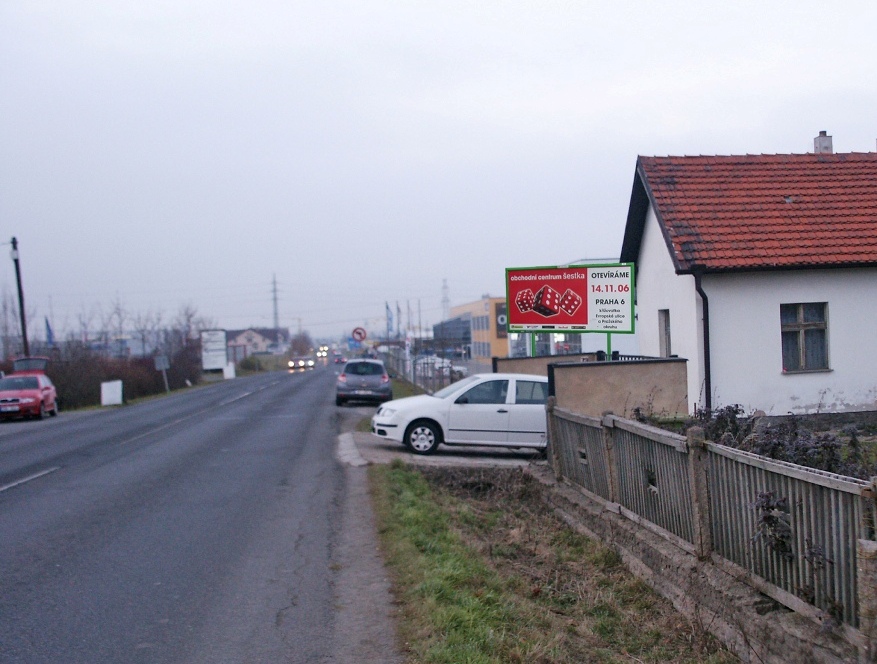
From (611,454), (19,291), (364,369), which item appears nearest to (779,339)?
(611,454)

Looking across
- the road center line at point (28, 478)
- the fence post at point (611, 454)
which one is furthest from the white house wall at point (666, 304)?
the road center line at point (28, 478)

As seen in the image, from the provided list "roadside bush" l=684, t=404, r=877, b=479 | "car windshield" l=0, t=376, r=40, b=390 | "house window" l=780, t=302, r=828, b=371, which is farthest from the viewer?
"car windshield" l=0, t=376, r=40, b=390

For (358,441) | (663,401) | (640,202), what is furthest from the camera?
(640,202)

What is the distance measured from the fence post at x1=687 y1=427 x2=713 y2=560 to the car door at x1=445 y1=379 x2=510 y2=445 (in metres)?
8.64

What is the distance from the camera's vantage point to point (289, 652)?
562cm

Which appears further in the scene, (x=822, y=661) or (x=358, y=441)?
(x=358, y=441)

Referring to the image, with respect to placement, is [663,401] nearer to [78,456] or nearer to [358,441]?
[358,441]

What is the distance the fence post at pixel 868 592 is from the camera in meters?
4.34

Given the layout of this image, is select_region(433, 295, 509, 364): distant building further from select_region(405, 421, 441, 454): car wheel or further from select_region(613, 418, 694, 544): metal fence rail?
select_region(613, 418, 694, 544): metal fence rail

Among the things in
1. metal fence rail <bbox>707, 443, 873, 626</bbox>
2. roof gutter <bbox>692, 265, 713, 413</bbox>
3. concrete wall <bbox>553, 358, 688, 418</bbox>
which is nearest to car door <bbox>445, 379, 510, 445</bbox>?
concrete wall <bbox>553, 358, 688, 418</bbox>

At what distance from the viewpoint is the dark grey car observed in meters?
28.0

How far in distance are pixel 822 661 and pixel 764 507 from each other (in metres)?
1.04

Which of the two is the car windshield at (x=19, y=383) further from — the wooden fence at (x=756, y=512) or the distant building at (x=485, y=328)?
the wooden fence at (x=756, y=512)

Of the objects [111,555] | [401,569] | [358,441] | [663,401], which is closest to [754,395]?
[663,401]
